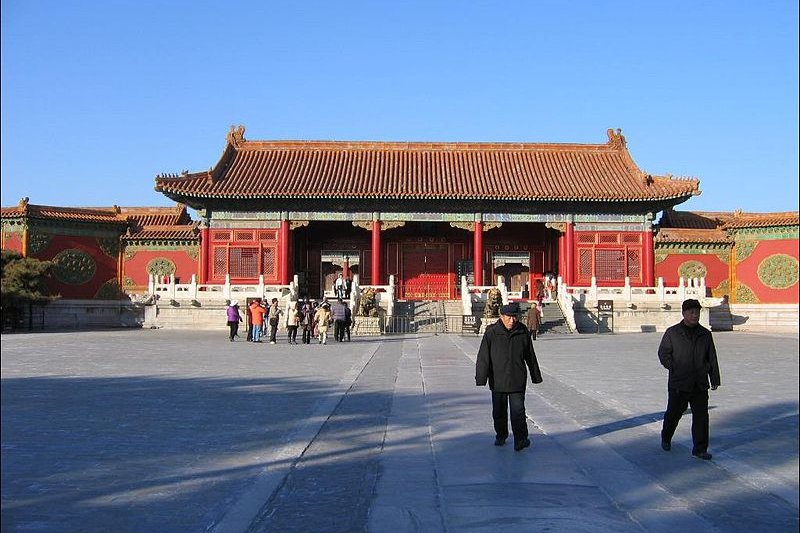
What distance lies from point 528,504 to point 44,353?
14.8 metres

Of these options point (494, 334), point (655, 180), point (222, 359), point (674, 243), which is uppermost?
point (655, 180)

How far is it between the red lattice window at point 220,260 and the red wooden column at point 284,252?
2484 mm

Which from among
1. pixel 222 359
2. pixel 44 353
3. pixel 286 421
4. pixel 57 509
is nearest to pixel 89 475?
pixel 57 509

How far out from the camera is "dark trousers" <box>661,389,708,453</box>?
21.6ft

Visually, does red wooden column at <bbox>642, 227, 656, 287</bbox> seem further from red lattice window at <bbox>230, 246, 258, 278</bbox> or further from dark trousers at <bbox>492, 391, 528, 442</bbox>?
dark trousers at <bbox>492, 391, 528, 442</bbox>

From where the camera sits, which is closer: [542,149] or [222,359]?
[222,359]

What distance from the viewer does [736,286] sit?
35.7 meters

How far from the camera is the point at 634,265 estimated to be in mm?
35312

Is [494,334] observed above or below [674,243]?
below

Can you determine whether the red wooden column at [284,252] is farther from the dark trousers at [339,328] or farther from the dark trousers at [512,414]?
the dark trousers at [512,414]

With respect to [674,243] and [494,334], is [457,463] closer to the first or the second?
[494,334]

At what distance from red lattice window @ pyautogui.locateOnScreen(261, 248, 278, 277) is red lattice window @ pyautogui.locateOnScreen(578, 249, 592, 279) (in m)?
13.7

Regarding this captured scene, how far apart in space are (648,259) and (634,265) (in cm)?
66

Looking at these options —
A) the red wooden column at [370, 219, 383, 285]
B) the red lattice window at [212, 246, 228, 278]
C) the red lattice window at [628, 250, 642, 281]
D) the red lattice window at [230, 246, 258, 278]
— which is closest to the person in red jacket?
the red wooden column at [370, 219, 383, 285]
